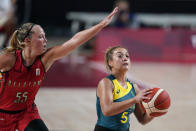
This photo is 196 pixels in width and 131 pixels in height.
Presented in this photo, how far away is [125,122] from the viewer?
329 centimetres

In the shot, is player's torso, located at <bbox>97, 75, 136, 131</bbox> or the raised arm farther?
the raised arm

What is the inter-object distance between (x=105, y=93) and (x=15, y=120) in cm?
110

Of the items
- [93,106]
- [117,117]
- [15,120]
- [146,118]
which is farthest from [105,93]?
[93,106]

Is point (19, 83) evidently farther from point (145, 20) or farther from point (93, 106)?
point (145, 20)

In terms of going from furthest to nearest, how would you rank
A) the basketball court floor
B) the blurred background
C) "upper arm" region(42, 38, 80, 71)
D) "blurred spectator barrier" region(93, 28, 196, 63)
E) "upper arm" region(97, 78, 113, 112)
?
"blurred spectator barrier" region(93, 28, 196, 63) < the blurred background < the basketball court floor < "upper arm" region(42, 38, 80, 71) < "upper arm" region(97, 78, 113, 112)

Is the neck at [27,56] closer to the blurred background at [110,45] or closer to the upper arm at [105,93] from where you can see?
the upper arm at [105,93]

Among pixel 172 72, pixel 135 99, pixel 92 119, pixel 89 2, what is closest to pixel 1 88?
pixel 135 99

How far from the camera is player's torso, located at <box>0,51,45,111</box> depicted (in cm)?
349

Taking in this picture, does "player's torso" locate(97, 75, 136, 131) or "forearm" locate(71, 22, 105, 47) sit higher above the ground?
"forearm" locate(71, 22, 105, 47)

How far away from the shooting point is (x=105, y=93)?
3098mm

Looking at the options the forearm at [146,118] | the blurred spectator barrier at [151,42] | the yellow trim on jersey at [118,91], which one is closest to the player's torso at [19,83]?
the yellow trim on jersey at [118,91]

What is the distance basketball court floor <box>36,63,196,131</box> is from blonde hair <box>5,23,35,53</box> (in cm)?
185

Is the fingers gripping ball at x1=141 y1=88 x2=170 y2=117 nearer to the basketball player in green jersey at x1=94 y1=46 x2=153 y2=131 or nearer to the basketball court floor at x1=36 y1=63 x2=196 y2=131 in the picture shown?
the basketball player in green jersey at x1=94 y1=46 x2=153 y2=131

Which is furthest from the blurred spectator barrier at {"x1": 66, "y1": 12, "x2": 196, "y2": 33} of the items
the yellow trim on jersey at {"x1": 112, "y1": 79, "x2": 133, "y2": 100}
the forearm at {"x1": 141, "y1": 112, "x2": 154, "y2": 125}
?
the yellow trim on jersey at {"x1": 112, "y1": 79, "x2": 133, "y2": 100}
